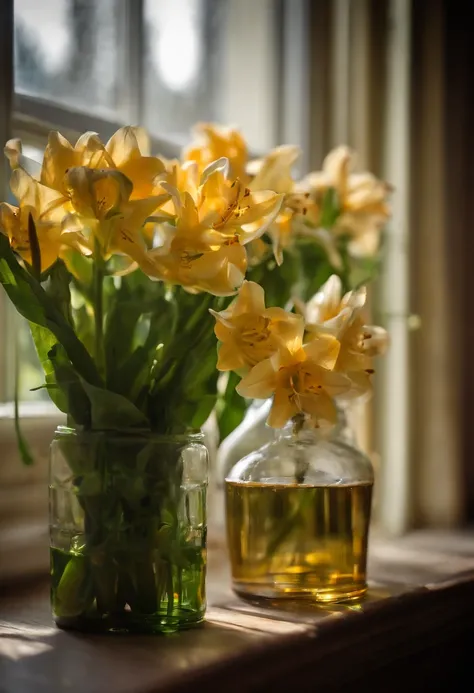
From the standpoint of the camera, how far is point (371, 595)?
0.95 metres

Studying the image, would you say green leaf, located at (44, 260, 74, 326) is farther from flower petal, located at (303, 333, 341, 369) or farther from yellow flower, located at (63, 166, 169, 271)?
flower petal, located at (303, 333, 341, 369)

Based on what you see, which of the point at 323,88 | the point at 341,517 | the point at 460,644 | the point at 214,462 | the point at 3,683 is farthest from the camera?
the point at 323,88

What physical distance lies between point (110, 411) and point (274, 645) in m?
0.24

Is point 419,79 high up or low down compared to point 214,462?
up

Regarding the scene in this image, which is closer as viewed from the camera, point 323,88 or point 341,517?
point 341,517

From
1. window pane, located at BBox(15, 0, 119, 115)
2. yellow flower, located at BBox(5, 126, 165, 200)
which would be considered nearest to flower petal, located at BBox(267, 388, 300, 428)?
yellow flower, located at BBox(5, 126, 165, 200)

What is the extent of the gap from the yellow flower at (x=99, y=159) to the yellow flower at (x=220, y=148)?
18 cm

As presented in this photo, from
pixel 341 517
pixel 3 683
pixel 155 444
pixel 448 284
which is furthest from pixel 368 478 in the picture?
pixel 448 284

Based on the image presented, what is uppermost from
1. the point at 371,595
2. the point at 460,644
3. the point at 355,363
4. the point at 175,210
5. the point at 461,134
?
the point at 461,134

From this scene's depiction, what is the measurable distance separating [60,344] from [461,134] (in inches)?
41.1

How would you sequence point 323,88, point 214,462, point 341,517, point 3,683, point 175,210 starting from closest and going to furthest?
point 3,683 → point 175,210 → point 341,517 → point 214,462 → point 323,88

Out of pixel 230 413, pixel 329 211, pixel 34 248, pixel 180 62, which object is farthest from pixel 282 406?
pixel 180 62

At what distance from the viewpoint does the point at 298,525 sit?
3.00 feet

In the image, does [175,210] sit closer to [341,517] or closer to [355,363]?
[355,363]
